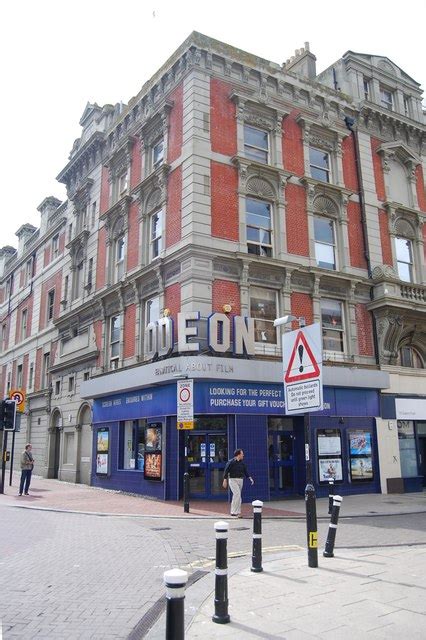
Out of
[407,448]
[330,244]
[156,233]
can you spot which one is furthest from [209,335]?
[407,448]

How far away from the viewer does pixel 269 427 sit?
59.4 feet

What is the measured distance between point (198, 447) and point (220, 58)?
1439cm

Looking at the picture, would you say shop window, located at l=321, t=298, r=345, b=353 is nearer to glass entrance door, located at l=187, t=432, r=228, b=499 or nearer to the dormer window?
glass entrance door, located at l=187, t=432, r=228, b=499

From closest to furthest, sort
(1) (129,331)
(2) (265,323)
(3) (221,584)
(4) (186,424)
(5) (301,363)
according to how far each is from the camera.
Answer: (3) (221,584), (5) (301,363), (4) (186,424), (2) (265,323), (1) (129,331)

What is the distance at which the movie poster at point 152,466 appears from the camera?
17516mm

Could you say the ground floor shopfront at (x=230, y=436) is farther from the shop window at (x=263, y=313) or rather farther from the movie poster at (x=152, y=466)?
the shop window at (x=263, y=313)

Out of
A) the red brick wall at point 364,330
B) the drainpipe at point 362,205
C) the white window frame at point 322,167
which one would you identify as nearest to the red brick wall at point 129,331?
the red brick wall at point 364,330

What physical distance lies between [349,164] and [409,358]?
28.3 feet

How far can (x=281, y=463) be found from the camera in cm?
1802

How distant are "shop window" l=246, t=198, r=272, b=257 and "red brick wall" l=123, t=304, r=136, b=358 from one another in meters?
5.50

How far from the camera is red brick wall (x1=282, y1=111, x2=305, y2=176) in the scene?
21078 millimetres

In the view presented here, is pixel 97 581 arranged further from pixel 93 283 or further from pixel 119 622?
pixel 93 283

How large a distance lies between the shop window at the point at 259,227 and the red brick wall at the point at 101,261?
25.7 ft

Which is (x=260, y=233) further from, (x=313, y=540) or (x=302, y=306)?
(x=313, y=540)
